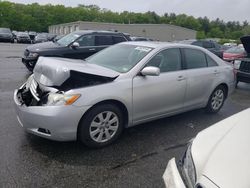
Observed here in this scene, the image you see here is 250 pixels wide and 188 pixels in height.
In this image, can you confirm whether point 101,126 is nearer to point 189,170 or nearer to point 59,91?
point 59,91

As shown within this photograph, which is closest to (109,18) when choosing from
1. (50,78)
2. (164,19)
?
(164,19)

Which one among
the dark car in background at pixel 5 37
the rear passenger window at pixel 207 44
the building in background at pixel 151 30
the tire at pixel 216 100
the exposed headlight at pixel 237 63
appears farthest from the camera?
the building in background at pixel 151 30

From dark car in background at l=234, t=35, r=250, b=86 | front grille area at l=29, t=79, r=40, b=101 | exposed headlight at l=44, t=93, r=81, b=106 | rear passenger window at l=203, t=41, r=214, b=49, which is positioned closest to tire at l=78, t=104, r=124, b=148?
exposed headlight at l=44, t=93, r=81, b=106

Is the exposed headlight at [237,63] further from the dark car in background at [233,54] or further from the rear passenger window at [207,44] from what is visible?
the rear passenger window at [207,44]

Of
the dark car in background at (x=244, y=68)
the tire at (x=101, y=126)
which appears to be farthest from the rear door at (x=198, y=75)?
the dark car in background at (x=244, y=68)

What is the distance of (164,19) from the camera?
9969cm

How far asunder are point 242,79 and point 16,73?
24.9 ft

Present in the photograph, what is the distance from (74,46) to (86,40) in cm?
71

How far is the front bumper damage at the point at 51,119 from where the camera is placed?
328cm

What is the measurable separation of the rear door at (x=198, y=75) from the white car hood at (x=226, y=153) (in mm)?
2319

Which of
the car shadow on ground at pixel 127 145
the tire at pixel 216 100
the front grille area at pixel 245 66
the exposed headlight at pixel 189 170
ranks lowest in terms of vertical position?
the car shadow on ground at pixel 127 145

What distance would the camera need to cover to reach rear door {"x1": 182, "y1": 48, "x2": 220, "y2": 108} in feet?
15.5

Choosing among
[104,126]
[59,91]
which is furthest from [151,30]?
[59,91]

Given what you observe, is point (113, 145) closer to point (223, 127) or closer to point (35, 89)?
point (35, 89)
